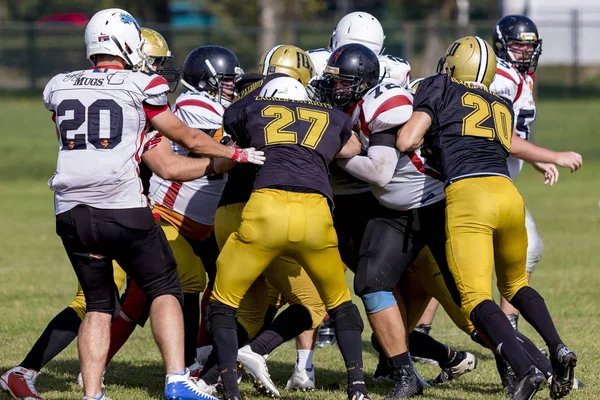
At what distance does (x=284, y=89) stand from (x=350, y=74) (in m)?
0.38

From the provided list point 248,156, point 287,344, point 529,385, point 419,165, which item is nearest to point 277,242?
point 248,156

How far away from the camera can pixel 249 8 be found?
31891mm

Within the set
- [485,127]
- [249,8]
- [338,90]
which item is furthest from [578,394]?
[249,8]

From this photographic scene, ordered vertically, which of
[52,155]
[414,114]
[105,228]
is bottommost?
[52,155]

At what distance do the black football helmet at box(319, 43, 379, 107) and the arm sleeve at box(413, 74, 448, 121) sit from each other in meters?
0.29

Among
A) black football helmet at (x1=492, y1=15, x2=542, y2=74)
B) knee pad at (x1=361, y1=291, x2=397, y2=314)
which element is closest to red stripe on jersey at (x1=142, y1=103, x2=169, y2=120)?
knee pad at (x1=361, y1=291, x2=397, y2=314)

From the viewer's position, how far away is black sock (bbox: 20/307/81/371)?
5395 millimetres

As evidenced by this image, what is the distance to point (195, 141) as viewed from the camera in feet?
16.6

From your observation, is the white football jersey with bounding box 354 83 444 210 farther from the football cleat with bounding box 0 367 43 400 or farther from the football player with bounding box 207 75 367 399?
the football cleat with bounding box 0 367 43 400

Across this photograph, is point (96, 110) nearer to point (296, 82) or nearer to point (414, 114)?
point (296, 82)

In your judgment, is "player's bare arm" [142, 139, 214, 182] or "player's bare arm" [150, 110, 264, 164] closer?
"player's bare arm" [150, 110, 264, 164]

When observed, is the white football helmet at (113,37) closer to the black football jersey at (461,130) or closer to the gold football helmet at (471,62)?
the black football jersey at (461,130)

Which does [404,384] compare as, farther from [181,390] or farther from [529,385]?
[181,390]

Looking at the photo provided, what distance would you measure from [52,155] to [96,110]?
14.8 m
